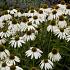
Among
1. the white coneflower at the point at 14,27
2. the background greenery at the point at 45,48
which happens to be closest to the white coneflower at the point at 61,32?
the background greenery at the point at 45,48

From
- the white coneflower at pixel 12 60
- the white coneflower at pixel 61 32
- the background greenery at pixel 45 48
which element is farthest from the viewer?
the background greenery at pixel 45 48

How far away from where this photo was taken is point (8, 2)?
6875 mm

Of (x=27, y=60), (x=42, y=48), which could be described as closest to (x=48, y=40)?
(x=42, y=48)

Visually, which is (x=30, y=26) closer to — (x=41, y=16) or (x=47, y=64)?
(x=41, y=16)

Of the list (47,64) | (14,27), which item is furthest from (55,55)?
(14,27)

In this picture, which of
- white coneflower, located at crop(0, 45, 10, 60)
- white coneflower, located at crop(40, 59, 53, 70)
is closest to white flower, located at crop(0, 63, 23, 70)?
white coneflower, located at crop(0, 45, 10, 60)

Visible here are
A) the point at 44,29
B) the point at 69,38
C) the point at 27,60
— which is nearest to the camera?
the point at 69,38

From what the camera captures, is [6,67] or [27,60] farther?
[27,60]

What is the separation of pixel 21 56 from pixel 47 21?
0.74 m

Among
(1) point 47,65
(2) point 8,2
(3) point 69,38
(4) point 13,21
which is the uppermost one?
(2) point 8,2

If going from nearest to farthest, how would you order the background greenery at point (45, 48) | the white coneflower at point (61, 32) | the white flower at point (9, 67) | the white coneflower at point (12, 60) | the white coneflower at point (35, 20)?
Answer: 1. the white flower at point (9, 67)
2. the white coneflower at point (12, 60)
3. the white coneflower at point (61, 32)
4. the background greenery at point (45, 48)
5. the white coneflower at point (35, 20)

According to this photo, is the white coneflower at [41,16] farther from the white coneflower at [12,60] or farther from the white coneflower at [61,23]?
the white coneflower at [12,60]

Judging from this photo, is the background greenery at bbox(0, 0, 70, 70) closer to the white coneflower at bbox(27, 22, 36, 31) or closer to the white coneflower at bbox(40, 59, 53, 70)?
the white coneflower at bbox(27, 22, 36, 31)

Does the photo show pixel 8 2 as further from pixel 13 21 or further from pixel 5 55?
pixel 5 55
